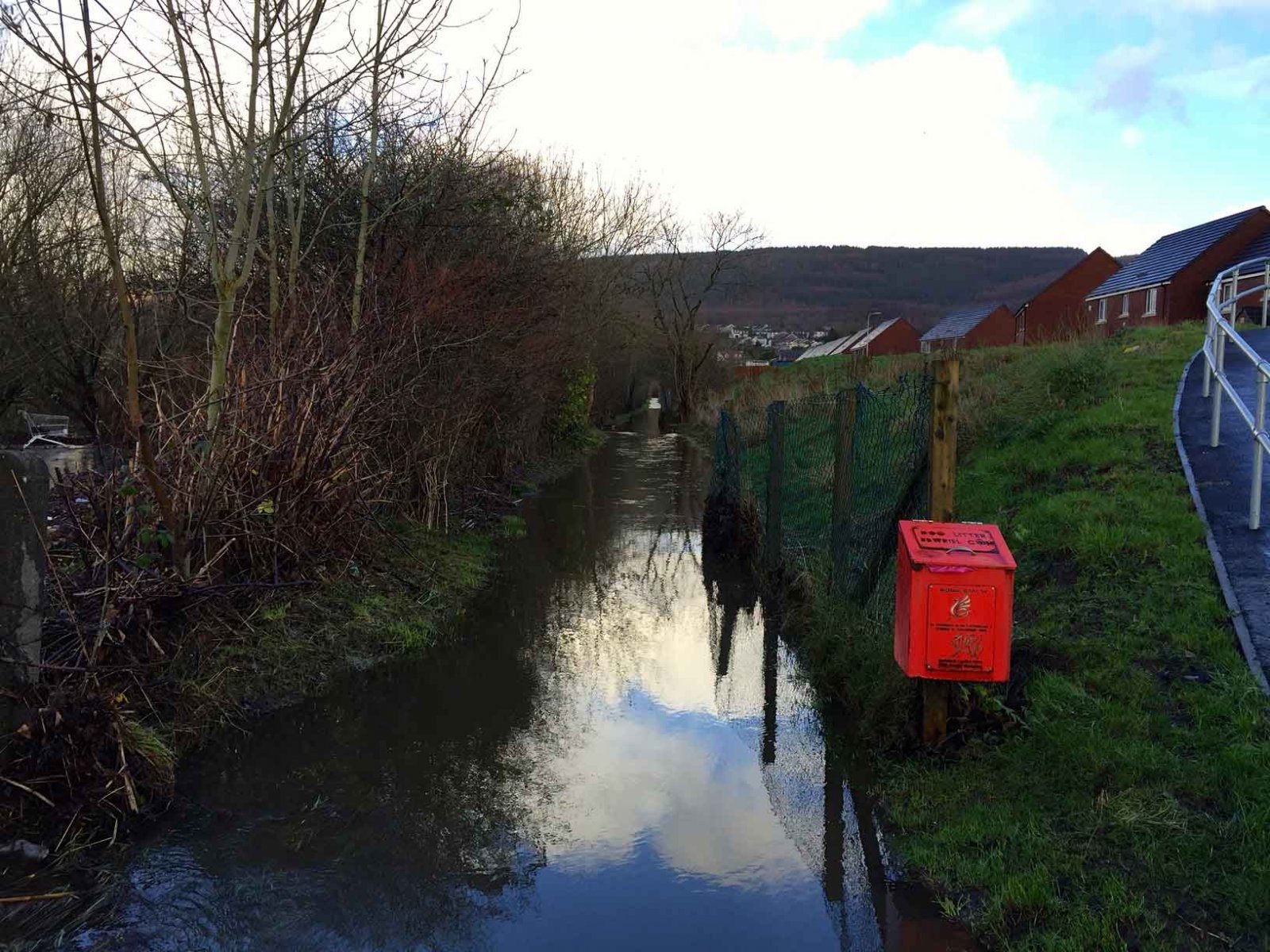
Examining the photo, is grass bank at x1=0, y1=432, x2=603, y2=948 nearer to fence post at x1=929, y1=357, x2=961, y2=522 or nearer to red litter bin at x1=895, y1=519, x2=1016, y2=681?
red litter bin at x1=895, y1=519, x2=1016, y2=681

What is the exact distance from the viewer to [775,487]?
9.70m

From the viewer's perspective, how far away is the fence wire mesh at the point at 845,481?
635cm

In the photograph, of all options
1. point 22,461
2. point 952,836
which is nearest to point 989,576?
point 952,836

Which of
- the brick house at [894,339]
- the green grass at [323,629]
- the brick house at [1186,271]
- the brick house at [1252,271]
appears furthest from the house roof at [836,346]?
the green grass at [323,629]

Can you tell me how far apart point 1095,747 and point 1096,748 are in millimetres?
20

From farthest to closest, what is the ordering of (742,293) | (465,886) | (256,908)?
(742,293), (465,886), (256,908)

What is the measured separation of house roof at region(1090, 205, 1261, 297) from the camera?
3666 centimetres

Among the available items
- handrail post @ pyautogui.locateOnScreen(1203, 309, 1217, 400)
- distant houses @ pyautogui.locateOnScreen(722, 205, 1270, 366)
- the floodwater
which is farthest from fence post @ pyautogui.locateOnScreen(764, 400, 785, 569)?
distant houses @ pyautogui.locateOnScreen(722, 205, 1270, 366)

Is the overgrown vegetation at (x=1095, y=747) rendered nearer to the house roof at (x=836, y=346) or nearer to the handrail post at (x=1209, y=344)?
the handrail post at (x=1209, y=344)

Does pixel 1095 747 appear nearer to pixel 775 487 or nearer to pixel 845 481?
pixel 845 481

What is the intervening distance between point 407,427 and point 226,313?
4.39 metres

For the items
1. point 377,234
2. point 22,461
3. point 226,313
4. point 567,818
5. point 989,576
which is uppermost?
point 377,234

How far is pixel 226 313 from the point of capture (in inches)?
262

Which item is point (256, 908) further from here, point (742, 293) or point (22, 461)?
point (742, 293)
